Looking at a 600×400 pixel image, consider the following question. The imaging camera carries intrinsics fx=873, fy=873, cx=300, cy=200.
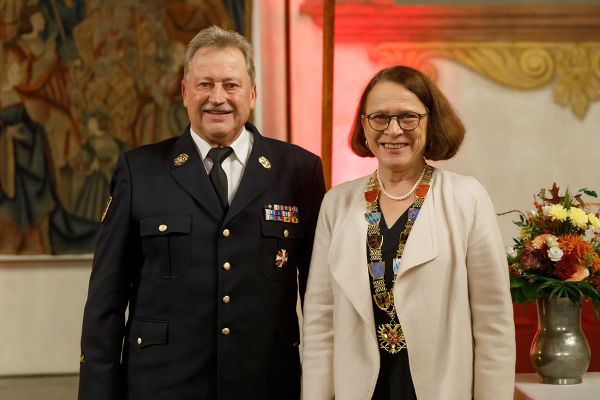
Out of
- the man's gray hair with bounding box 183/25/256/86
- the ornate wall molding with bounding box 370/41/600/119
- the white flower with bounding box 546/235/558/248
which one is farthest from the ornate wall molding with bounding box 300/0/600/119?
the man's gray hair with bounding box 183/25/256/86

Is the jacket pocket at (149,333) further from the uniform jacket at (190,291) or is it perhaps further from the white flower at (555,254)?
the white flower at (555,254)

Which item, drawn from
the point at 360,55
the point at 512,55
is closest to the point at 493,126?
the point at 512,55

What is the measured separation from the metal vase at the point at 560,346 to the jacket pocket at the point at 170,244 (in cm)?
112

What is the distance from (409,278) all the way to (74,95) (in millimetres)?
2708

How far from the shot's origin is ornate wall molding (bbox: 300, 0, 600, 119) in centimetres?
425

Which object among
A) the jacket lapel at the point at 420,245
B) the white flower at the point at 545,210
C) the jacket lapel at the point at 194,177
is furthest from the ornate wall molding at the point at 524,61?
the jacket lapel at the point at 420,245

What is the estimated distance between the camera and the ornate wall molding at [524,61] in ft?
14.0

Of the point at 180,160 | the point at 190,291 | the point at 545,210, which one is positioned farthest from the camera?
the point at 545,210

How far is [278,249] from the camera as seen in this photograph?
93.5 inches

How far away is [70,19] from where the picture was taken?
168 inches

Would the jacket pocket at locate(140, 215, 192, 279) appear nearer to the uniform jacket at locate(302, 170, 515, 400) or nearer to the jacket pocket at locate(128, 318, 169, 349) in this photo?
the jacket pocket at locate(128, 318, 169, 349)

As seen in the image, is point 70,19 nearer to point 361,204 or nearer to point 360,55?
point 360,55

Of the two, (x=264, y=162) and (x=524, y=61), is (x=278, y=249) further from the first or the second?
(x=524, y=61)

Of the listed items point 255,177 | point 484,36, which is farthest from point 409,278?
point 484,36
